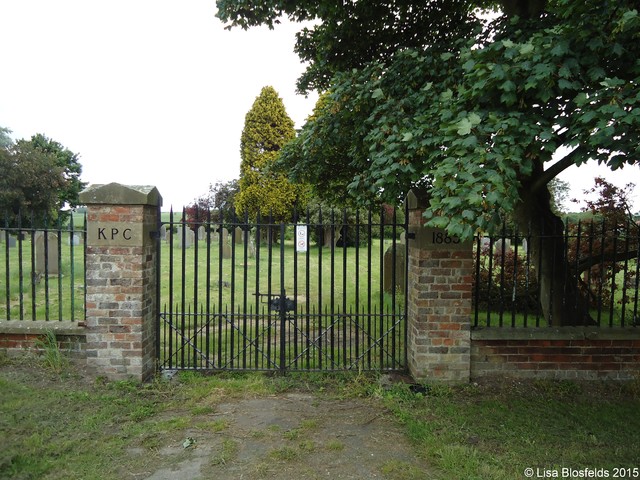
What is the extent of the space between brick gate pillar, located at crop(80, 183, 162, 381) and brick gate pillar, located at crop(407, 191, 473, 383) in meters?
2.96

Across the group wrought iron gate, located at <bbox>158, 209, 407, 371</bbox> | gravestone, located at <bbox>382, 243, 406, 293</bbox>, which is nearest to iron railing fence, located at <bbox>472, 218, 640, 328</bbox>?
wrought iron gate, located at <bbox>158, 209, 407, 371</bbox>

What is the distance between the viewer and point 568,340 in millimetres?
4918

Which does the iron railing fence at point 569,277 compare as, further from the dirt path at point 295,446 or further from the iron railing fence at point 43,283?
the iron railing fence at point 43,283

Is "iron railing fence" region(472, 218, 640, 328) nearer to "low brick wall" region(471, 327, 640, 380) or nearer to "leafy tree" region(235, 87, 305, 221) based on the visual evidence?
"low brick wall" region(471, 327, 640, 380)

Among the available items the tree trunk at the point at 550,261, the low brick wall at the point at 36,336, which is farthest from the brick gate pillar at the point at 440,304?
the low brick wall at the point at 36,336

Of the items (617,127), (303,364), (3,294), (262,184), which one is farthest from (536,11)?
(262,184)

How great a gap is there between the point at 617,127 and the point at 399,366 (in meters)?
3.35

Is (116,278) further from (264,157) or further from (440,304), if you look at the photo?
(264,157)

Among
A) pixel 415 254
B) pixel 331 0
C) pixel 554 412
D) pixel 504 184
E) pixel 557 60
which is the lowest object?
pixel 554 412

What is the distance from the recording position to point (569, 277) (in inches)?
247

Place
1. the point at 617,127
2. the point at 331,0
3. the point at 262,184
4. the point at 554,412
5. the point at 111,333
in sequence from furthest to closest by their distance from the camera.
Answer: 1. the point at 262,184
2. the point at 331,0
3. the point at 111,333
4. the point at 554,412
5. the point at 617,127

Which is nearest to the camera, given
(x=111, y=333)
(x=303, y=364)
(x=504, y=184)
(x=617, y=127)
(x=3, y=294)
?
(x=617, y=127)

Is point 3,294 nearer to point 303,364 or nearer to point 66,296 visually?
point 66,296

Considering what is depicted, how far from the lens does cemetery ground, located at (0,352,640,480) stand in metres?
3.32
